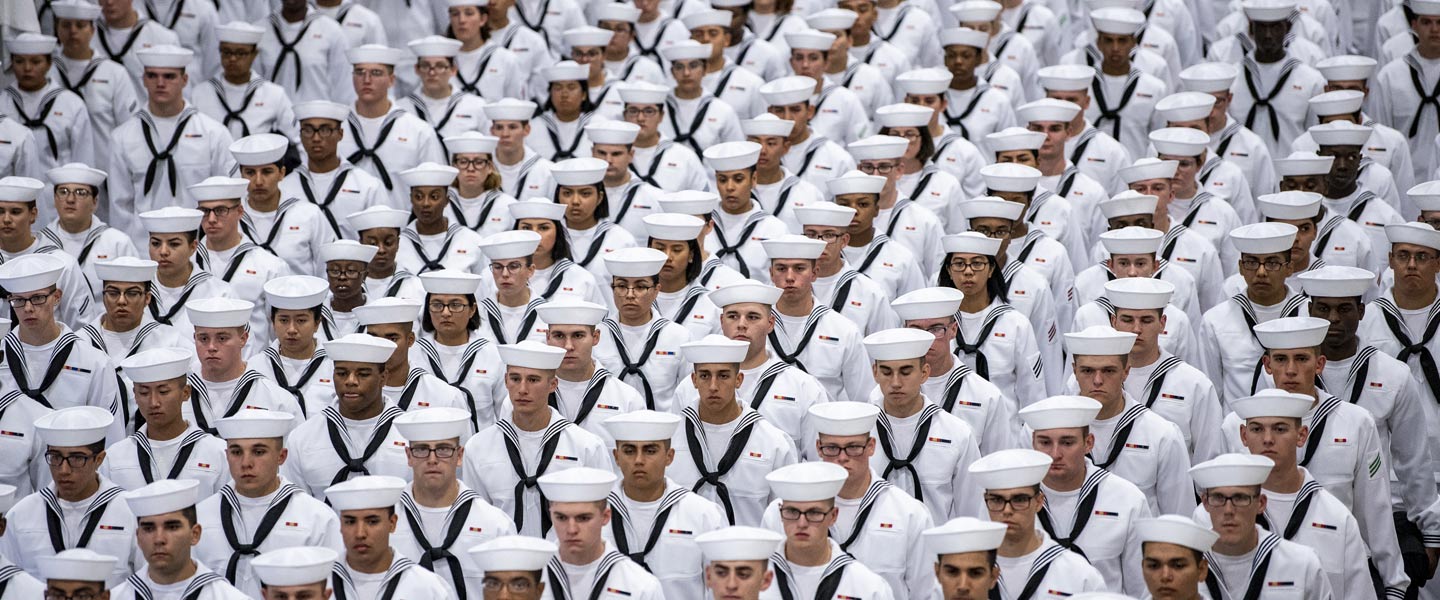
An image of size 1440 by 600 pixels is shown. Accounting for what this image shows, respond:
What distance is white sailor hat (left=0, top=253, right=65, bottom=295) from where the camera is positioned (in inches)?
335

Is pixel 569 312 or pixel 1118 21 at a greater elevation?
pixel 1118 21

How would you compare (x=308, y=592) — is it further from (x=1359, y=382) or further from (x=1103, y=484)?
(x=1359, y=382)

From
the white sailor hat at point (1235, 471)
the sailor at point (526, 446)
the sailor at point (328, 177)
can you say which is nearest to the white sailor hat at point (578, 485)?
the sailor at point (526, 446)

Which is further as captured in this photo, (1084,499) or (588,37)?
(588,37)

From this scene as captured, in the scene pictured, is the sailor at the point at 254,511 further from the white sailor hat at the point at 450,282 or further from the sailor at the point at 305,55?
the sailor at the point at 305,55

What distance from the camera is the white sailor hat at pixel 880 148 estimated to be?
33.8 feet

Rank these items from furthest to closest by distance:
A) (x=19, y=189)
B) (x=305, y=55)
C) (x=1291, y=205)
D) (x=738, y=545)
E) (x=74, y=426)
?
(x=305, y=55) → (x=19, y=189) → (x=1291, y=205) → (x=74, y=426) → (x=738, y=545)

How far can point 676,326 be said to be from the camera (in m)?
8.71

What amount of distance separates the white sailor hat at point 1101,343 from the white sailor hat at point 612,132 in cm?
358

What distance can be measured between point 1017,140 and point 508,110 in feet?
10.1

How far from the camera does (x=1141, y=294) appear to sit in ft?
27.2

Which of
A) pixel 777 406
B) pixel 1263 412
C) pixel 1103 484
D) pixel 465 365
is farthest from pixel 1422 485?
pixel 465 365

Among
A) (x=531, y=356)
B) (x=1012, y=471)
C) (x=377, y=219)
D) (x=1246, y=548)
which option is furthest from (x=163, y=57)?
(x=1246, y=548)

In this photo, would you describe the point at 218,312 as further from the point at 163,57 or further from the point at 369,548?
the point at 163,57
